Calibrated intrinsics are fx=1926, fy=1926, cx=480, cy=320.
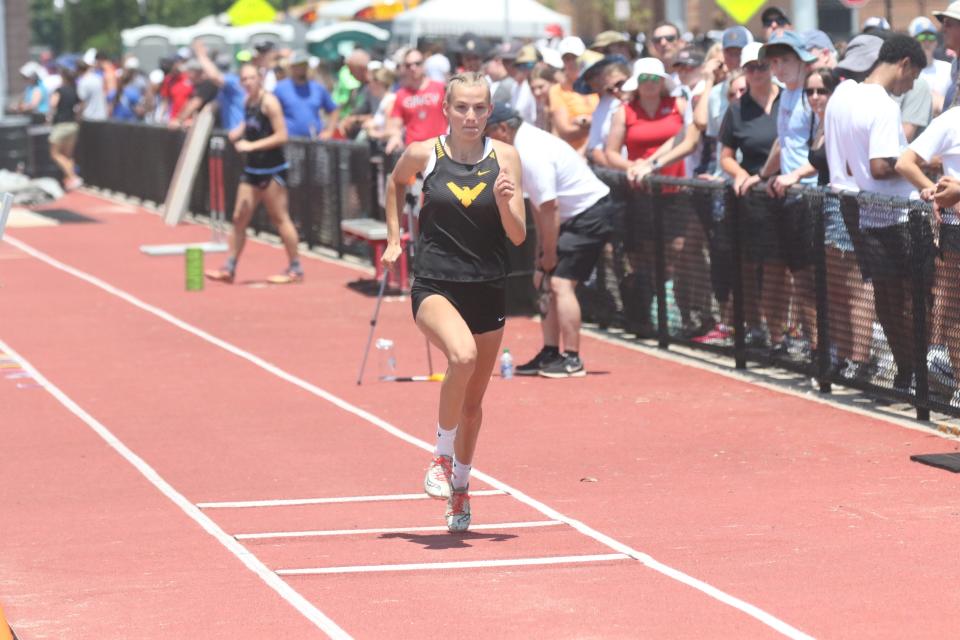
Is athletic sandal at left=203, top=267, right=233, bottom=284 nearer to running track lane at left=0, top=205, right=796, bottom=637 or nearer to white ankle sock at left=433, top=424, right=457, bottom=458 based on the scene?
running track lane at left=0, top=205, right=796, bottom=637

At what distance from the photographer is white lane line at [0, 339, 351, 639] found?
285 inches

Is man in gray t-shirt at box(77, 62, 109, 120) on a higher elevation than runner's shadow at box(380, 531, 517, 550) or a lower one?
higher

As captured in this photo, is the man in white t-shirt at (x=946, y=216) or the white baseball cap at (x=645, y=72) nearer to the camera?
the man in white t-shirt at (x=946, y=216)

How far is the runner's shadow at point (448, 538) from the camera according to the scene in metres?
8.47

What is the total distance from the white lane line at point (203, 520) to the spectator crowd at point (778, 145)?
10.9 ft

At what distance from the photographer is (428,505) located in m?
9.45

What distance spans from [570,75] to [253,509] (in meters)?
9.67

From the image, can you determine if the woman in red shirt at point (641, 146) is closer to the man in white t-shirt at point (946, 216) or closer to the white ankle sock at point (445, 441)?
the man in white t-shirt at point (946, 216)

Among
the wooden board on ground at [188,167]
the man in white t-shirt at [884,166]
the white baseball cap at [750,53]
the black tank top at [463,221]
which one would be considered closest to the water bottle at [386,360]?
the white baseball cap at [750,53]

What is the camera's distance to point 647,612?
7176 mm

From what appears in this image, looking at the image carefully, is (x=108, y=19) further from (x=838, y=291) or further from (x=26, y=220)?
(x=838, y=291)

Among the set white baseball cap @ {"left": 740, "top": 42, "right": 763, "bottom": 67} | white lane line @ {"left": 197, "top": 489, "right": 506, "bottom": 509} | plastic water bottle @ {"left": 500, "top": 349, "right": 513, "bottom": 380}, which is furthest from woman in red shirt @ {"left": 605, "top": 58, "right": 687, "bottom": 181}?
white lane line @ {"left": 197, "top": 489, "right": 506, "bottom": 509}

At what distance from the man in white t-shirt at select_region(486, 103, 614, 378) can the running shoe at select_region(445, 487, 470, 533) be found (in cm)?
438

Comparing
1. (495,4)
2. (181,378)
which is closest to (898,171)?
(181,378)
